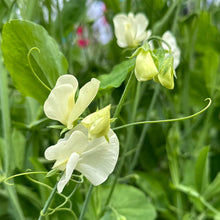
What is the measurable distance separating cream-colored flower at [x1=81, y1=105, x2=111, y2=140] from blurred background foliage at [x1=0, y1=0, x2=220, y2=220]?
154 millimetres

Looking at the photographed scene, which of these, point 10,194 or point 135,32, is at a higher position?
point 135,32

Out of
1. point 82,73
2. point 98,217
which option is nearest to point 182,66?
point 82,73

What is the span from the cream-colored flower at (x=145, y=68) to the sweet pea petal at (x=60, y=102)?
65 millimetres

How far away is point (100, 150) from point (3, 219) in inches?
15.5

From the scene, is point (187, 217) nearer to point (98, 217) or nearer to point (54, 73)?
point (98, 217)

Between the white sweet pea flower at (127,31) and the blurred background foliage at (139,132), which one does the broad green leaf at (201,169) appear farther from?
the white sweet pea flower at (127,31)

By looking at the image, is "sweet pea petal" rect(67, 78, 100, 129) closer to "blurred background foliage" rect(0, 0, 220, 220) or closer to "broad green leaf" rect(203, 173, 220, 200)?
"blurred background foliage" rect(0, 0, 220, 220)

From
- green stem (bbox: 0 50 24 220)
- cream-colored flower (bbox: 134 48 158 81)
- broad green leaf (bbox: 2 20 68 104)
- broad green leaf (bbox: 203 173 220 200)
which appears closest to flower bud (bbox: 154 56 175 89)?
cream-colored flower (bbox: 134 48 158 81)

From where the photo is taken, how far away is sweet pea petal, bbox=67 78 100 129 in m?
0.30

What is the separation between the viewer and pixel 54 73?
40 cm

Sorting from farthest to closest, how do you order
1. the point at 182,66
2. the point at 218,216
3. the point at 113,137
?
the point at 182,66 → the point at 218,216 → the point at 113,137

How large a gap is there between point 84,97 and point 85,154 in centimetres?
5

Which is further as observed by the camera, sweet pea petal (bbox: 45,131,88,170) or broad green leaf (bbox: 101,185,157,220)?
broad green leaf (bbox: 101,185,157,220)

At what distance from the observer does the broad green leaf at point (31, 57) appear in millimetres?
380
